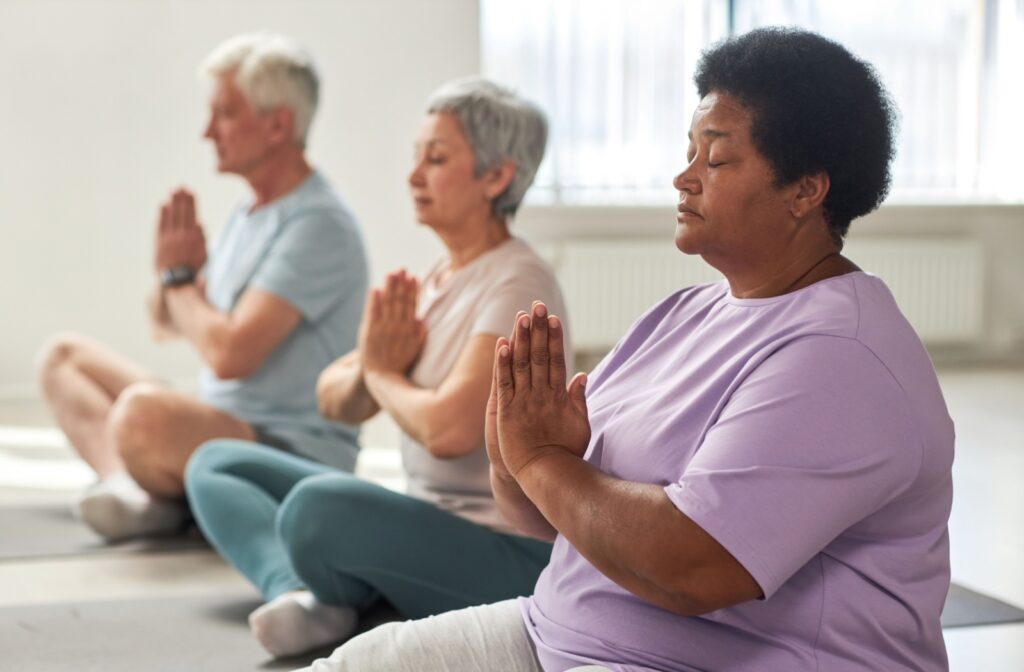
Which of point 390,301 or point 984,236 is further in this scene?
point 984,236

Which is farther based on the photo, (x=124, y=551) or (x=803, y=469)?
(x=124, y=551)

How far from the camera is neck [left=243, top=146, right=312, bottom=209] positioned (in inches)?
122

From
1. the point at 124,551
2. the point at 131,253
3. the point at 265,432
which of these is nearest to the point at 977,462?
the point at 265,432

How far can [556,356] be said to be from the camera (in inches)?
51.1

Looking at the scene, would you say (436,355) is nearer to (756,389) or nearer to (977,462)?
(756,389)

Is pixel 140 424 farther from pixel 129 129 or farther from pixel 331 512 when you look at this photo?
pixel 129 129

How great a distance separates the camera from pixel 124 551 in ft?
9.71

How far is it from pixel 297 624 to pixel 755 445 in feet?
4.11

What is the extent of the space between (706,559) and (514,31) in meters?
5.06

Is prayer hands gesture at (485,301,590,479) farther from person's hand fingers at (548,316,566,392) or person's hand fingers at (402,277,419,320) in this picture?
person's hand fingers at (402,277,419,320)

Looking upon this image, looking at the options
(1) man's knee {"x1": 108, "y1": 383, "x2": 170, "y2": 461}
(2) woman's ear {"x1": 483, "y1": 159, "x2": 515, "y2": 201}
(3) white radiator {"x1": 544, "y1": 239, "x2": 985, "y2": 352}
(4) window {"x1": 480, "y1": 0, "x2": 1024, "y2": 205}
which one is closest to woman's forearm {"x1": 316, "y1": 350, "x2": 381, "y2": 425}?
(2) woman's ear {"x1": 483, "y1": 159, "x2": 515, "y2": 201}

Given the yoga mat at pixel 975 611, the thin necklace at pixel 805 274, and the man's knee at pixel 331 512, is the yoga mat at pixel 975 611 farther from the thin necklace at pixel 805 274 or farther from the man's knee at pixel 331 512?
the thin necklace at pixel 805 274

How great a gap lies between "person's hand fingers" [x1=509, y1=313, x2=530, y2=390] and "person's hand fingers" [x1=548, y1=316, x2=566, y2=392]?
0.9 inches

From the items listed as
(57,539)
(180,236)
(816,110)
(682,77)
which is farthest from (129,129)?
(816,110)
